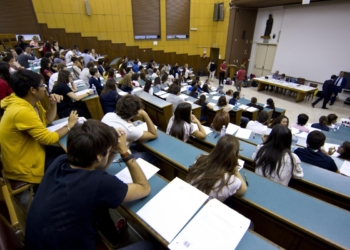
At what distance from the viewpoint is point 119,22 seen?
1052 centimetres

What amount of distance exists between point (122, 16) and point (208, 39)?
20.1 ft

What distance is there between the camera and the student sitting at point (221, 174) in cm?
141

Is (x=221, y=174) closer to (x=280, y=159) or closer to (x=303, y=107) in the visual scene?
(x=280, y=159)

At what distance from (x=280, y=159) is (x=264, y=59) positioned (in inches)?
469

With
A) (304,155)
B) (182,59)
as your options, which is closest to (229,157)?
(304,155)

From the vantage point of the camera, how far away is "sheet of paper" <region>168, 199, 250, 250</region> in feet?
3.31

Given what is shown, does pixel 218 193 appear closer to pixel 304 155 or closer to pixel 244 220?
pixel 244 220

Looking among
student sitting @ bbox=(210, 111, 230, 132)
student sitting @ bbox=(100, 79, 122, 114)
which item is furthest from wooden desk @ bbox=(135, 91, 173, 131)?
student sitting @ bbox=(210, 111, 230, 132)

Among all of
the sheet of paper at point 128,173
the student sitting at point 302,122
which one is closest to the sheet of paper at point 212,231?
the sheet of paper at point 128,173

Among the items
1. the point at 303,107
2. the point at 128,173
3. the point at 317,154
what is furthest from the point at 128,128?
the point at 303,107

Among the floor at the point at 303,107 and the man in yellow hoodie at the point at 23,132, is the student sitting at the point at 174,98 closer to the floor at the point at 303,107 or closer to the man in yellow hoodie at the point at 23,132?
the man in yellow hoodie at the point at 23,132

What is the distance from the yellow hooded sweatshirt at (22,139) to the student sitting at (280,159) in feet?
6.97

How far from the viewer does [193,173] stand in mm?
1503

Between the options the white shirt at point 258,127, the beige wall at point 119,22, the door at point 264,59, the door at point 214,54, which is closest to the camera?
the white shirt at point 258,127
